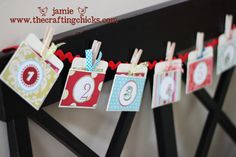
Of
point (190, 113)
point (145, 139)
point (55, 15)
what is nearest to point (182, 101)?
point (190, 113)

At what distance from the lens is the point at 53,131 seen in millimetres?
618

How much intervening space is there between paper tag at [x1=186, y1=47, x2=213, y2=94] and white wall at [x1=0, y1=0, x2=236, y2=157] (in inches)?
4.5

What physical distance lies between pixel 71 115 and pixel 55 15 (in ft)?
0.72

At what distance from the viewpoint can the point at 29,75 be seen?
1.77ft

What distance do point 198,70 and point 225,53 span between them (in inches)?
5.4

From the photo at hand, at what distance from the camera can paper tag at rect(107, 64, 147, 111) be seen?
26.6 inches

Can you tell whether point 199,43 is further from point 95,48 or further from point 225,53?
point 95,48

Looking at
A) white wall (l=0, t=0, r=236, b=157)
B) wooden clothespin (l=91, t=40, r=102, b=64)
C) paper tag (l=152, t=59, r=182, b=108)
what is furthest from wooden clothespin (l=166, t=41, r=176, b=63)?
wooden clothespin (l=91, t=40, r=102, b=64)

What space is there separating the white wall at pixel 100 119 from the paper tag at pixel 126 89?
0.07 metres

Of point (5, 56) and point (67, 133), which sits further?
point (67, 133)

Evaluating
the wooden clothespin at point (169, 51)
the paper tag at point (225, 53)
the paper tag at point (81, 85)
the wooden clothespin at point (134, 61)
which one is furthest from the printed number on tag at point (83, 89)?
the paper tag at point (225, 53)

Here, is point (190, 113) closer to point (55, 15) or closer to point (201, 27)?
point (201, 27)

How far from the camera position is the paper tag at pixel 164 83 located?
771mm

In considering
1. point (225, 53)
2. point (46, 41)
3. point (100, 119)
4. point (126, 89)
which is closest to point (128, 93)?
point (126, 89)
